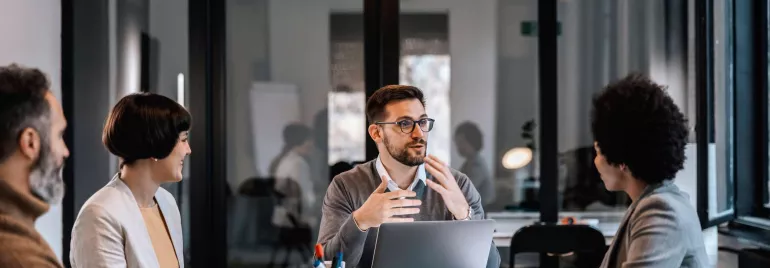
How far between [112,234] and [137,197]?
0.74 ft

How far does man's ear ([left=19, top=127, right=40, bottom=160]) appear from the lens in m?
1.17

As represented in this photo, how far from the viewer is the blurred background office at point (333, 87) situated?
14.6 feet

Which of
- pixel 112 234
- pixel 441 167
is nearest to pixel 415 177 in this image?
pixel 441 167

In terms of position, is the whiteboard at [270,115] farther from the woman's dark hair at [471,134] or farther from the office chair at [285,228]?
the woman's dark hair at [471,134]

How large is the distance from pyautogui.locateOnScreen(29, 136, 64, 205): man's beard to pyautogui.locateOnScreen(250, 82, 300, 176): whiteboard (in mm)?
3691

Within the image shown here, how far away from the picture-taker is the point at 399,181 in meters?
2.53

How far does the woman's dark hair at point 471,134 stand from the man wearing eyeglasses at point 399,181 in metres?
2.52

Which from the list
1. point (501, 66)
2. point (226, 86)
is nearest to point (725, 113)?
point (501, 66)

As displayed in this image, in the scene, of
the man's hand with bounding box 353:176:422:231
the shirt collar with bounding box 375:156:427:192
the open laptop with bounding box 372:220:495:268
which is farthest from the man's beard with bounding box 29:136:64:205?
the shirt collar with bounding box 375:156:427:192

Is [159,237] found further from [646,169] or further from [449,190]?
[646,169]

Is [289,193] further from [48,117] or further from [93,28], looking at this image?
[48,117]

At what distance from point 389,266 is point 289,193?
9.61 ft

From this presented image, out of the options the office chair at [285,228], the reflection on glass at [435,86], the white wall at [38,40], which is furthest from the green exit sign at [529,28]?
the white wall at [38,40]

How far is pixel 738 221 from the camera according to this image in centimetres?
372
